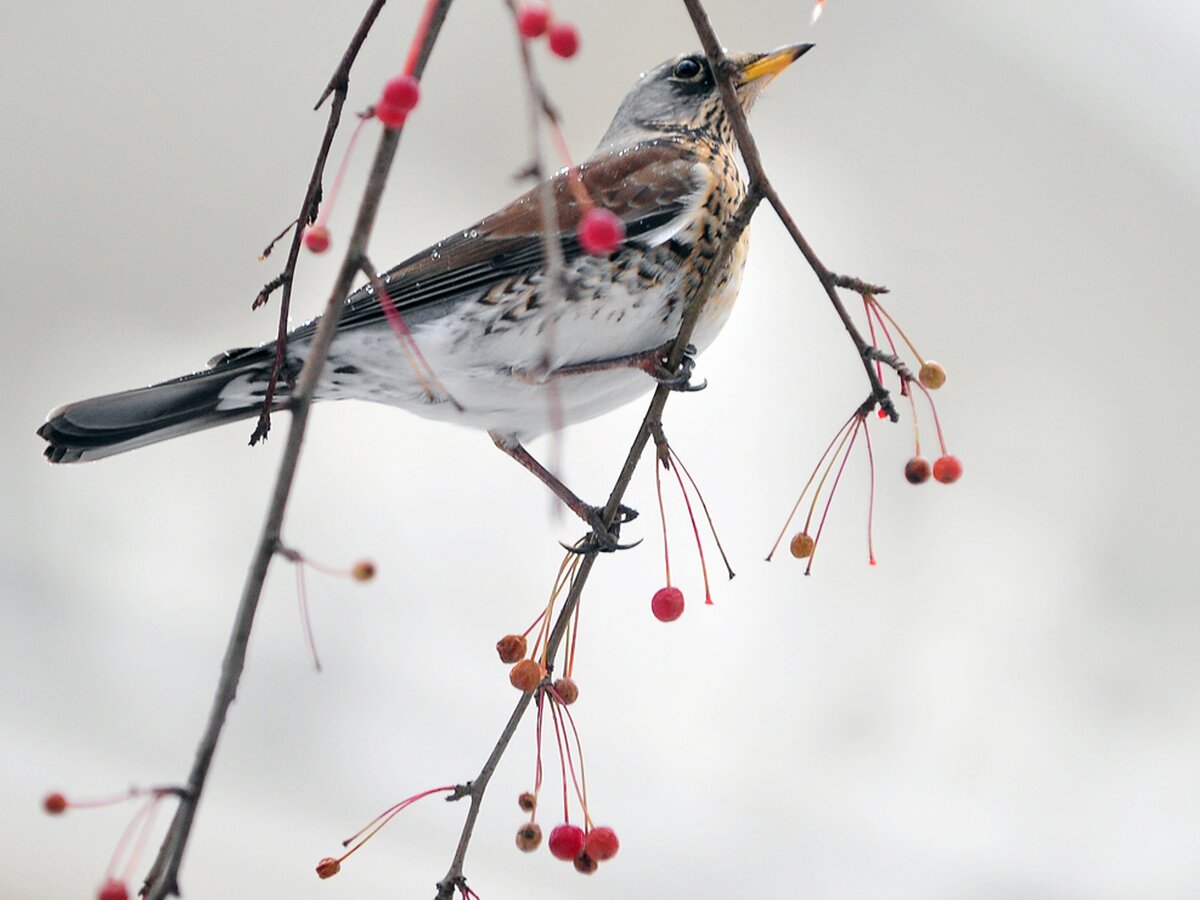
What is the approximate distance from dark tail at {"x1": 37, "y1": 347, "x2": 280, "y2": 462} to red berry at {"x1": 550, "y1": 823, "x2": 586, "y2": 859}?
40 cm

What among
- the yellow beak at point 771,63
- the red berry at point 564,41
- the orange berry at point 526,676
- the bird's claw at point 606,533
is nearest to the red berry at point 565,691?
the orange berry at point 526,676

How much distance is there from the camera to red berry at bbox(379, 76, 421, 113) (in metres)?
0.45

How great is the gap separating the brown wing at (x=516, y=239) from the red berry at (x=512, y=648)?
33cm

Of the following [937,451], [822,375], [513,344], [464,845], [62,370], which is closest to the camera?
[464,845]

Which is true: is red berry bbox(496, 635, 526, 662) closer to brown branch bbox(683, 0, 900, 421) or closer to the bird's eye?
brown branch bbox(683, 0, 900, 421)

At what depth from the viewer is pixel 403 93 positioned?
45cm

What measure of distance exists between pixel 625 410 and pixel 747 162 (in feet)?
5.88

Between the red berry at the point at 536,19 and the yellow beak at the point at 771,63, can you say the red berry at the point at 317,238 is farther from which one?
the yellow beak at the point at 771,63

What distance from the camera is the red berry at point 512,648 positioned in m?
0.76

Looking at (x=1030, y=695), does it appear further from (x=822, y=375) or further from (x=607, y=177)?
(x=607, y=177)

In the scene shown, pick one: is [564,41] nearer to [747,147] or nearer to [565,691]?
[747,147]

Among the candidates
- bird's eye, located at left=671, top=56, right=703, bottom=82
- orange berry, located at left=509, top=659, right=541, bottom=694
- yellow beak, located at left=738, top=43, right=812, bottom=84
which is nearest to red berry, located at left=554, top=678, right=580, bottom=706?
orange berry, located at left=509, top=659, right=541, bottom=694

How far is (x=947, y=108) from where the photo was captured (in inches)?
102

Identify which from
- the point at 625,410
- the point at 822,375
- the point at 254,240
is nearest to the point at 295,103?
the point at 254,240
